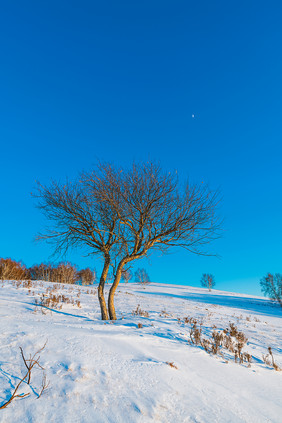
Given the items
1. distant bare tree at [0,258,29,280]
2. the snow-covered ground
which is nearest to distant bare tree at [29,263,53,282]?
distant bare tree at [0,258,29,280]

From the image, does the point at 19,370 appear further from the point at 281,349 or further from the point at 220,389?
the point at 281,349

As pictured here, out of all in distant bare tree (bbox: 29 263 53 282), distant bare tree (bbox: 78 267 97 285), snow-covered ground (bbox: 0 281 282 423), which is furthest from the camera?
distant bare tree (bbox: 78 267 97 285)

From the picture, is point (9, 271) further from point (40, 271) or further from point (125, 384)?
point (125, 384)

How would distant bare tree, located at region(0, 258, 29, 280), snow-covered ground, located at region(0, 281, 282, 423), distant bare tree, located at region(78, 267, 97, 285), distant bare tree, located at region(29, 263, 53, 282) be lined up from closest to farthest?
snow-covered ground, located at region(0, 281, 282, 423), distant bare tree, located at region(0, 258, 29, 280), distant bare tree, located at region(29, 263, 53, 282), distant bare tree, located at region(78, 267, 97, 285)

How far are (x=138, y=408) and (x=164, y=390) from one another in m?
0.47

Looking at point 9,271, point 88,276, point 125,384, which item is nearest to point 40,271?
point 88,276

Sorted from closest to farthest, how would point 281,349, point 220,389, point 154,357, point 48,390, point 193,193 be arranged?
point 48,390, point 220,389, point 154,357, point 281,349, point 193,193

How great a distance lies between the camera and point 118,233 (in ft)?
25.4

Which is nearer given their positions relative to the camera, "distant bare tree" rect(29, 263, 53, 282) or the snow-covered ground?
the snow-covered ground

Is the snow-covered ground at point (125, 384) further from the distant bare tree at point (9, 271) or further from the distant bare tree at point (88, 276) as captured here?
the distant bare tree at point (88, 276)

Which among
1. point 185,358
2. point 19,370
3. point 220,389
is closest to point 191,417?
point 220,389

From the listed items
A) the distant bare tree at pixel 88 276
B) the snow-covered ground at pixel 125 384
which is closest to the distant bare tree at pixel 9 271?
the snow-covered ground at pixel 125 384

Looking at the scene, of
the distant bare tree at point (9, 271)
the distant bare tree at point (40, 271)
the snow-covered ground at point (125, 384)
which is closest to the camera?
the snow-covered ground at point (125, 384)

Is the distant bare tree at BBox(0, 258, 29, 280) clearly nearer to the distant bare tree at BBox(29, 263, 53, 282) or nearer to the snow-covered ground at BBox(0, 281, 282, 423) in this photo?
the distant bare tree at BBox(29, 263, 53, 282)
